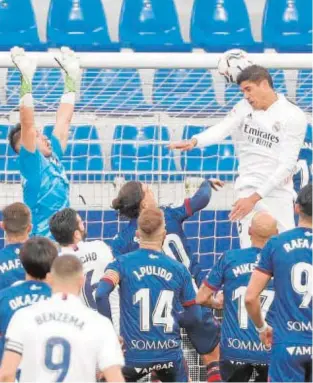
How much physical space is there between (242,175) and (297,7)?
4.72 meters

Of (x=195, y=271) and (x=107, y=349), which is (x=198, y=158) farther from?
(x=107, y=349)

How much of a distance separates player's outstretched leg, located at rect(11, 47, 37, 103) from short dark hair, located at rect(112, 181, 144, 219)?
33.9 inches

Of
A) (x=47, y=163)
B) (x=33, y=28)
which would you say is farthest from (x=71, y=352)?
(x=33, y=28)

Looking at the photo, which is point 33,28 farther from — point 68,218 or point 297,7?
point 68,218

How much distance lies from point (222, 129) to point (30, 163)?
1334 millimetres

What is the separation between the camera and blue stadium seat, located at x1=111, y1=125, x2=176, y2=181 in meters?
10.8

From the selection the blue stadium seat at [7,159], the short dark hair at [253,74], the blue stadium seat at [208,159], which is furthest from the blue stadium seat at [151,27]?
the short dark hair at [253,74]

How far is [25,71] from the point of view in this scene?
8430 millimetres

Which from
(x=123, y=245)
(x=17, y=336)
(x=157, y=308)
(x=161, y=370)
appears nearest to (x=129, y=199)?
(x=123, y=245)

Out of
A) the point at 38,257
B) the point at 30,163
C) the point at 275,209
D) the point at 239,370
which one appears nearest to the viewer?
the point at 38,257

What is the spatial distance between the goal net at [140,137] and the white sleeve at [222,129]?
117 centimetres

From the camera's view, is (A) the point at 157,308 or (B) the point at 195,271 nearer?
(A) the point at 157,308

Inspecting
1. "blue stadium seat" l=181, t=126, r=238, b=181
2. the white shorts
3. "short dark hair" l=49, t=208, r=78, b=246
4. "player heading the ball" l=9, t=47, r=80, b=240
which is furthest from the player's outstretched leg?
"blue stadium seat" l=181, t=126, r=238, b=181

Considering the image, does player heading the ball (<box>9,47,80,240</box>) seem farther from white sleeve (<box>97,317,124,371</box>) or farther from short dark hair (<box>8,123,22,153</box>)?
white sleeve (<box>97,317,124,371</box>)
